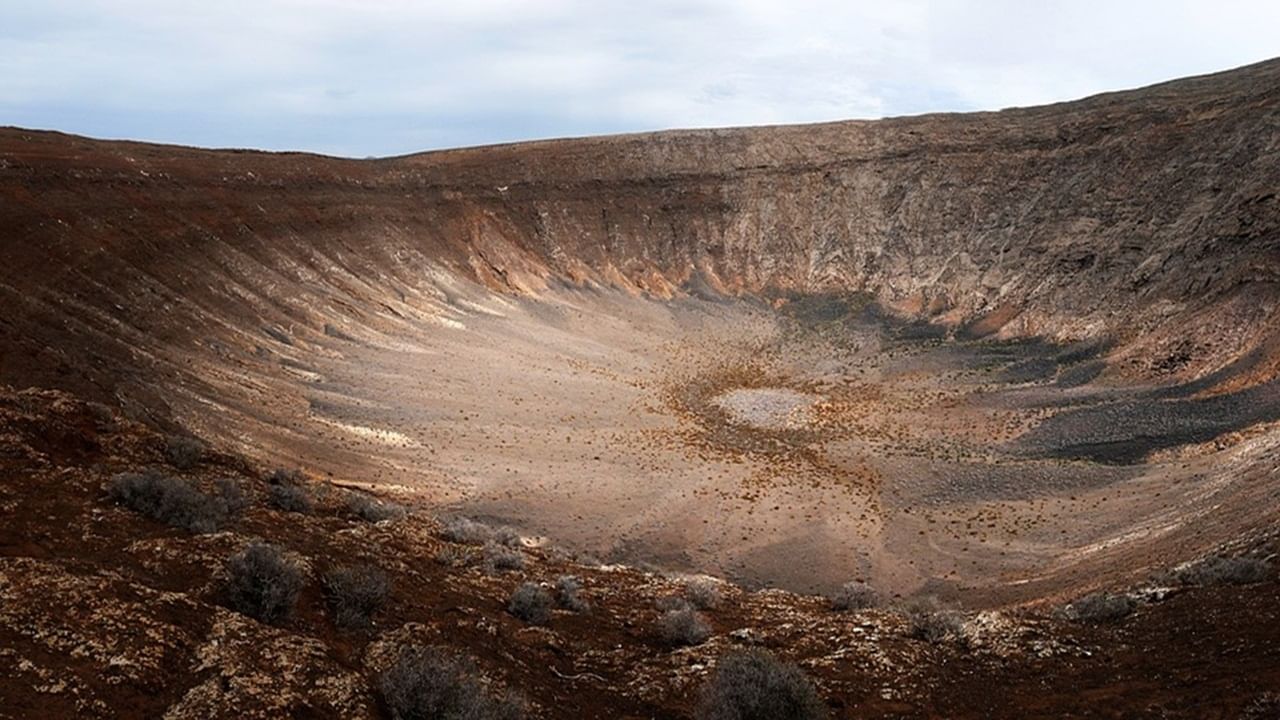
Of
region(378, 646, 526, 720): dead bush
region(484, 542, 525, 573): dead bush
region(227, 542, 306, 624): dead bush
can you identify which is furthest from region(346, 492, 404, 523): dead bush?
region(378, 646, 526, 720): dead bush

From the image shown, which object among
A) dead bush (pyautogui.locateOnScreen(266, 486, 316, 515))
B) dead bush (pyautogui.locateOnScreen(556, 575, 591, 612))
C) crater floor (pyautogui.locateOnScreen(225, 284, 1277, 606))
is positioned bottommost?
crater floor (pyautogui.locateOnScreen(225, 284, 1277, 606))

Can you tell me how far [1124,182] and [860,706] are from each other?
46.9 m

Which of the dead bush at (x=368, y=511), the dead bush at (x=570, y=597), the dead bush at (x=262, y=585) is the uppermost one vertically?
the dead bush at (x=262, y=585)

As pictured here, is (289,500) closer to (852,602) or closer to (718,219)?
(852,602)

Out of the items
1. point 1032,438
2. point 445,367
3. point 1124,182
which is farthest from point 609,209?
point 1032,438

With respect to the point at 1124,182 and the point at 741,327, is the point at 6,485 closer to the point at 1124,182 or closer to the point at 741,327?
the point at 741,327

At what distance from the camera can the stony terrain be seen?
911cm

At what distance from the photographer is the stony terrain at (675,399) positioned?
29.9 feet

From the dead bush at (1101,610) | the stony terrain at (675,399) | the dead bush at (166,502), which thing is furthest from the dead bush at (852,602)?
the dead bush at (166,502)

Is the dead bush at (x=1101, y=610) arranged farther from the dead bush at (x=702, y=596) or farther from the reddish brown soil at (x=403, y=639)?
the dead bush at (x=702, y=596)

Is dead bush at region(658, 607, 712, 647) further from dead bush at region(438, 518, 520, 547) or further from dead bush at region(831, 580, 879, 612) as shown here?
dead bush at region(438, 518, 520, 547)

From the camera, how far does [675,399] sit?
3703 centimetres

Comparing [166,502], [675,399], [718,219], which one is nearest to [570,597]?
[166,502]

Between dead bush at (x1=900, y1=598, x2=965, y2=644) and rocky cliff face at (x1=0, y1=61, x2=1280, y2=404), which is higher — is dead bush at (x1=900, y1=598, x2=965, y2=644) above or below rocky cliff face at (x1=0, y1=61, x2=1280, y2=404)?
below
